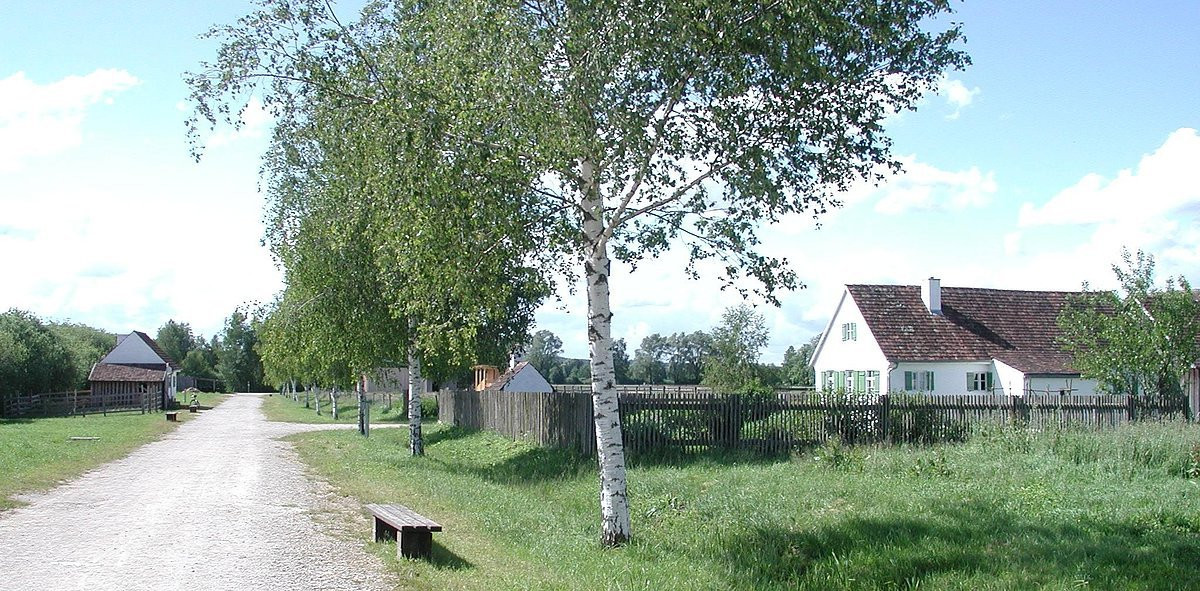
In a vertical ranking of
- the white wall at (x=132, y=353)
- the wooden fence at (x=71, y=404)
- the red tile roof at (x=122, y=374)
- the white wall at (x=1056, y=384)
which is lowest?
the wooden fence at (x=71, y=404)

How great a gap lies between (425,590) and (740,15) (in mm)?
6433

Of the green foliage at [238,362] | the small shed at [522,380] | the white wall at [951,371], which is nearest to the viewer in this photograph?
the white wall at [951,371]

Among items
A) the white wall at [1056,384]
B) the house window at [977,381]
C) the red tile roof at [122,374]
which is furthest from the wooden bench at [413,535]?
the red tile roof at [122,374]

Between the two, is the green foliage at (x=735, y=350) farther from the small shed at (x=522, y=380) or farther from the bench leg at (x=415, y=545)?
the bench leg at (x=415, y=545)

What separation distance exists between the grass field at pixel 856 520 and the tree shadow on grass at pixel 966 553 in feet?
0.07

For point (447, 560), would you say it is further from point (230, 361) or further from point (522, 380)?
point (230, 361)

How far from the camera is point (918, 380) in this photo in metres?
42.6

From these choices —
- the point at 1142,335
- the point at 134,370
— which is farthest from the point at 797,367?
the point at 1142,335

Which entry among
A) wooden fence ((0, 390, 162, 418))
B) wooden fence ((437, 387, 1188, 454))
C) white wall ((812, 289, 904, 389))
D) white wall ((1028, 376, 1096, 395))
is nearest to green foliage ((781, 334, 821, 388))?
white wall ((812, 289, 904, 389))

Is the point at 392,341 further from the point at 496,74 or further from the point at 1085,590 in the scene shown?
the point at 1085,590

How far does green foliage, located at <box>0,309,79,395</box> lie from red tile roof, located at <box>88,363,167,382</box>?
4.19 metres

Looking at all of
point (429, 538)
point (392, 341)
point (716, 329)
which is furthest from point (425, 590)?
point (716, 329)

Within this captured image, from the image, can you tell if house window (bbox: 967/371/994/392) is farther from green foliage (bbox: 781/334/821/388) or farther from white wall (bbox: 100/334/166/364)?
white wall (bbox: 100/334/166/364)

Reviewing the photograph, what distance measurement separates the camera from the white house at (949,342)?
41.9 meters
